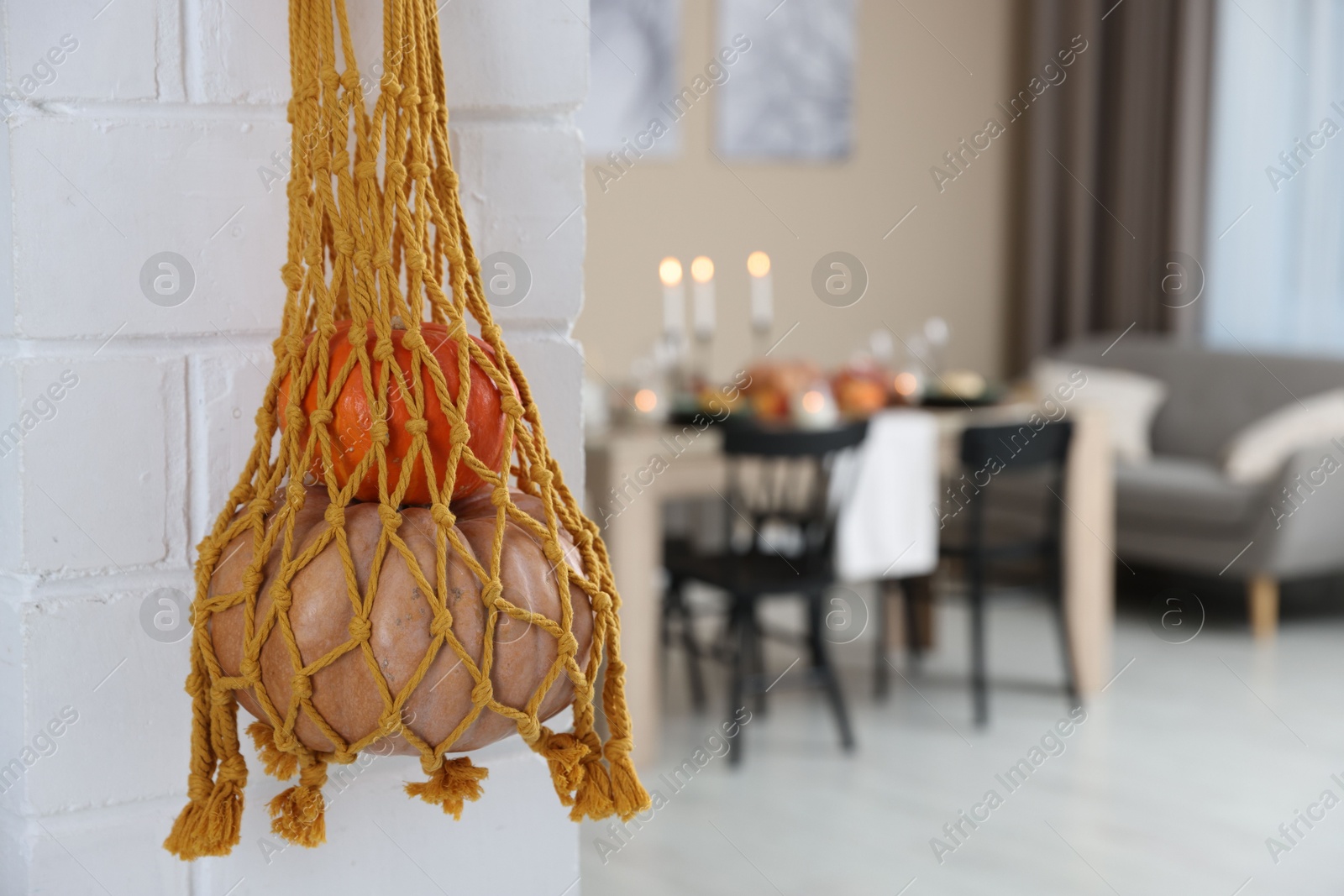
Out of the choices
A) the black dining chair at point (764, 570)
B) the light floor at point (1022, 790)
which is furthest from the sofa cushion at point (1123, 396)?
the black dining chair at point (764, 570)

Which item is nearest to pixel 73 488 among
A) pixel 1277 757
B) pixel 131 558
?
pixel 131 558

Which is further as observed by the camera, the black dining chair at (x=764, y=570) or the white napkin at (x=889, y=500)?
the white napkin at (x=889, y=500)

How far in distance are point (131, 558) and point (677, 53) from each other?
412cm

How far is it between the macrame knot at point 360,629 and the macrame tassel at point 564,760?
0.41 ft

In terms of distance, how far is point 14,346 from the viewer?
2.32ft

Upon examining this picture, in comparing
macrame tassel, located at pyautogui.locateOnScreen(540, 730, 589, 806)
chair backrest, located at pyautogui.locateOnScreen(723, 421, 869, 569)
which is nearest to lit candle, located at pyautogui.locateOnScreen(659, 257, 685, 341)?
chair backrest, located at pyautogui.locateOnScreen(723, 421, 869, 569)

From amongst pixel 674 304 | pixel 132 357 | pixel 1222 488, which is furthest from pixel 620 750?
pixel 674 304

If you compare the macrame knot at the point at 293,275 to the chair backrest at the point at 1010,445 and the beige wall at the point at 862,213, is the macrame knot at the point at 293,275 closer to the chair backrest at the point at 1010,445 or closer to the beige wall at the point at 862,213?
the chair backrest at the point at 1010,445

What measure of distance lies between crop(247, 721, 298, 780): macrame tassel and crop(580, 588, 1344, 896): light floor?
1.61 metres

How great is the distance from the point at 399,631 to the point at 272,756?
120mm

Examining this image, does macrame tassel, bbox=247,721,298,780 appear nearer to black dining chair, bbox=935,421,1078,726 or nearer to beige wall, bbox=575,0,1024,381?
black dining chair, bbox=935,421,1078,726

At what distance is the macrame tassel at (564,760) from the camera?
669mm

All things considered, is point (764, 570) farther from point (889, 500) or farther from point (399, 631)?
point (399, 631)

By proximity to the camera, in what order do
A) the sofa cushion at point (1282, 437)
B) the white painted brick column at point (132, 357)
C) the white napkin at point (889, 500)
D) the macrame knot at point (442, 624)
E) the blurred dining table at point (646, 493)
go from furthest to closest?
the sofa cushion at point (1282, 437), the white napkin at point (889, 500), the blurred dining table at point (646, 493), the white painted brick column at point (132, 357), the macrame knot at point (442, 624)
